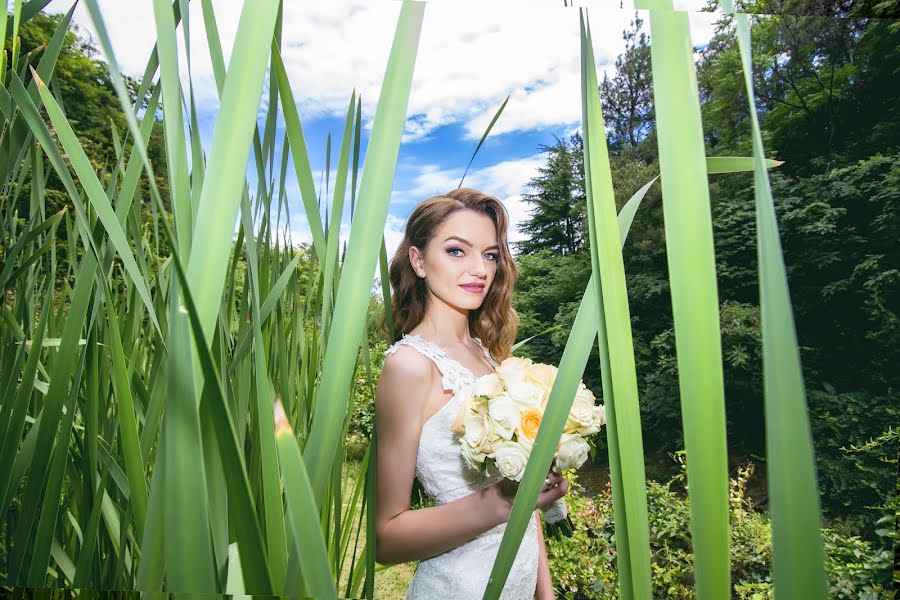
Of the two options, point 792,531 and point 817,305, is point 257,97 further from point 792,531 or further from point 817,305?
point 817,305

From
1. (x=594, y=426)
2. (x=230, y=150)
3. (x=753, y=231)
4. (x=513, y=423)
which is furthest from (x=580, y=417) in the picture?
(x=230, y=150)

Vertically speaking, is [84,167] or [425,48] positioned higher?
[425,48]

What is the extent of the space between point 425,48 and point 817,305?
→ 1.35m

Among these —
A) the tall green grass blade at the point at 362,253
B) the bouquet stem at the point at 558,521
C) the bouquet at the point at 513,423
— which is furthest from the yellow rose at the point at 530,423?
the tall green grass blade at the point at 362,253

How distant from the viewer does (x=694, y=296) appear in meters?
0.39

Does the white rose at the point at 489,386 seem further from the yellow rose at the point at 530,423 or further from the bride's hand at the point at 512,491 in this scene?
the bride's hand at the point at 512,491

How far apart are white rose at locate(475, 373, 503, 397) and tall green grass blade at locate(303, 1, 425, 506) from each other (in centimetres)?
77

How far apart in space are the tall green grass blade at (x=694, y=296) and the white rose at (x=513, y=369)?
0.90m

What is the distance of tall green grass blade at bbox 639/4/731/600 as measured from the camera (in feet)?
1.20

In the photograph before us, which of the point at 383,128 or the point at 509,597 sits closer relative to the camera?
the point at 383,128

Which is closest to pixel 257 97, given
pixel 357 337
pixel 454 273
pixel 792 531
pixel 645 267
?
pixel 357 337

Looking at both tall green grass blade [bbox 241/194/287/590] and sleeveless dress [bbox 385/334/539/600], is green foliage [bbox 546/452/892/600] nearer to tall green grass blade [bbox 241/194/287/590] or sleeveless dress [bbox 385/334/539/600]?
sleeveless dress [bbox 385/334/539/600]

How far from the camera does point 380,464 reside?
4.38 ft

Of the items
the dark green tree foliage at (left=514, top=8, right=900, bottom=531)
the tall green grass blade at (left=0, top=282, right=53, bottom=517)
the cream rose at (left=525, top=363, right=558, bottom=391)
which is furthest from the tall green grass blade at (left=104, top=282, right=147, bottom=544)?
the dark green tree foliage at (left=514, top=8, right=900, bottom=531)
